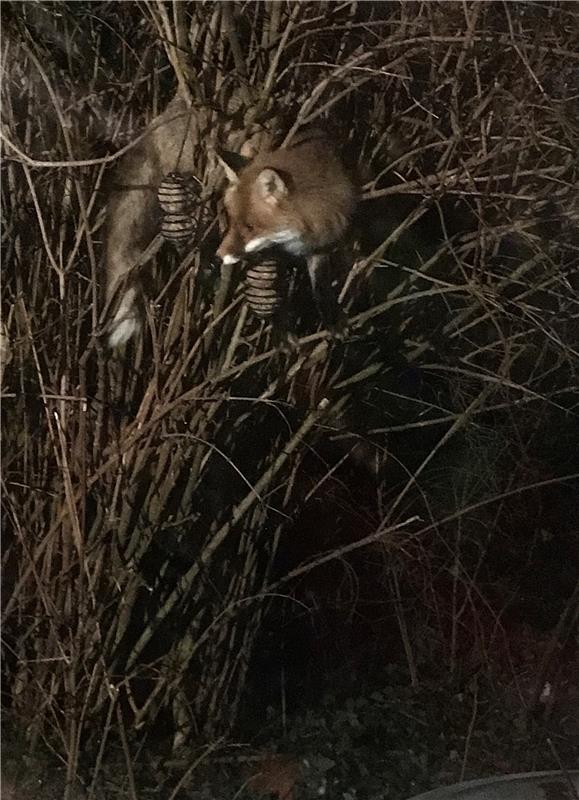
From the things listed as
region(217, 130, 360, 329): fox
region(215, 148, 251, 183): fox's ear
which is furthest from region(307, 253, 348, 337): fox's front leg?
region(215, 148, 251, 183): fox's ear

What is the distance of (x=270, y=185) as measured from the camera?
1.10m

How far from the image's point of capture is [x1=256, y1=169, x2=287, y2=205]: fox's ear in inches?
42.8

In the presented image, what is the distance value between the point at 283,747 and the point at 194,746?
0.11 metres

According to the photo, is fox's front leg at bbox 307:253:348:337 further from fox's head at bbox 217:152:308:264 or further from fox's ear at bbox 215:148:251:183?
fox's ear at bbox 215:148:251:183

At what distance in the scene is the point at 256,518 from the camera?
1121 millimetres

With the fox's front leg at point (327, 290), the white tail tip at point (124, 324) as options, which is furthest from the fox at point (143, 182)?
the fox's front leg at point (327, 290)

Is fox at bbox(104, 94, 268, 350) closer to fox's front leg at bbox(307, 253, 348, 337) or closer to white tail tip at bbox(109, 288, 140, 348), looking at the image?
white tail tip at bbox(109, 288, 140, 348)

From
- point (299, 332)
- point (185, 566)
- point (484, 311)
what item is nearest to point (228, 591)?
point (185, 566)

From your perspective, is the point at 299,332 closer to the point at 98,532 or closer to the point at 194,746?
the point at 98,532

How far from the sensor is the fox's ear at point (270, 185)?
1.09 metres

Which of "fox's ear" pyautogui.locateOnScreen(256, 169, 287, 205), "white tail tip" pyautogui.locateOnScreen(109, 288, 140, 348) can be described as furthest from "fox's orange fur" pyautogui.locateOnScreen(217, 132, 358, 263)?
"white tail tip" pyautogui.locateOnScreen(109, 288, 140, 348)

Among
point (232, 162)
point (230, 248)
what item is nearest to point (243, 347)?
point (230, 248)

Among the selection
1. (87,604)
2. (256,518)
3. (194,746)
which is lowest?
(194,746)

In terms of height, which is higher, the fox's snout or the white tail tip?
the fox's snout
